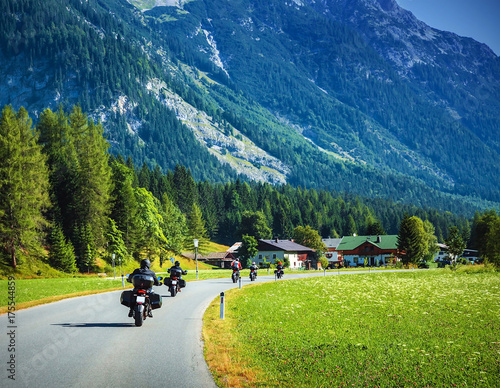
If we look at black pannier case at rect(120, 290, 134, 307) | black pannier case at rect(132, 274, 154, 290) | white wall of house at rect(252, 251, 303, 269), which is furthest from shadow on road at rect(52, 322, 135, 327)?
white wall of house at rect(252, 251, 303, 269)

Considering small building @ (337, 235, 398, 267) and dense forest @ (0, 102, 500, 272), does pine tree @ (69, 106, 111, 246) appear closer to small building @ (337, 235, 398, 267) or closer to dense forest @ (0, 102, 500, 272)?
dense forest @ (0, 102, 500, 272)

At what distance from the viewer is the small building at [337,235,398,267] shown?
131725mm

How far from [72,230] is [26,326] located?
43.8 m

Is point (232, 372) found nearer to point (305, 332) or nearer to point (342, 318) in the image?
point (305, 332)

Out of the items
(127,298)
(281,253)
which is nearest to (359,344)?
(127,298)

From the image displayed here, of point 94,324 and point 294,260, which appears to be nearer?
point 94,324

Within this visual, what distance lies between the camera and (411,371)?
32.5 feet

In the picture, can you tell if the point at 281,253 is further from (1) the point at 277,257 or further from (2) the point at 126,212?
(2) the point at 126,212

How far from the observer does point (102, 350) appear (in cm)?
1166

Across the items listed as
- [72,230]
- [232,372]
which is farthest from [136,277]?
[72,230]

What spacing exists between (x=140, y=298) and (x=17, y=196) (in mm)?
32794

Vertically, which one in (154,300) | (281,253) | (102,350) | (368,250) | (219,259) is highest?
(154,300)

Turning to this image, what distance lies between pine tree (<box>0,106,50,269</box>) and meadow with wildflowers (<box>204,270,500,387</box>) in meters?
29.0

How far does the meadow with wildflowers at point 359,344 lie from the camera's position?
955 centimetres
